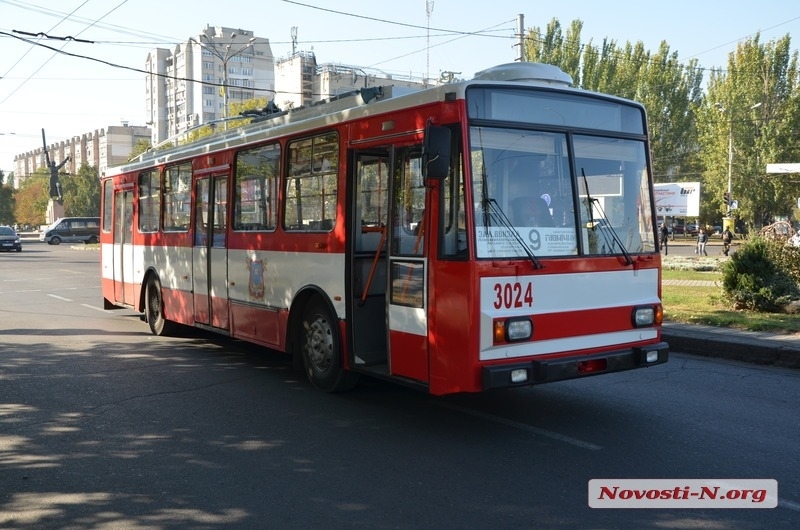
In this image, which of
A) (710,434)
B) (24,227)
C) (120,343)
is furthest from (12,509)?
(24,227)

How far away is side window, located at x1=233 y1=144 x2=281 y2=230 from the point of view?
8.85m

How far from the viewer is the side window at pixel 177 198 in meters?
11.0

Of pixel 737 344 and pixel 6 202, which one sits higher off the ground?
pixel 6 202

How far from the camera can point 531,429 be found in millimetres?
6566

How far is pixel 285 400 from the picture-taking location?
7.77 m

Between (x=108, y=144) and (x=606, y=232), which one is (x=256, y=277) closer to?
(x=606, y=232)

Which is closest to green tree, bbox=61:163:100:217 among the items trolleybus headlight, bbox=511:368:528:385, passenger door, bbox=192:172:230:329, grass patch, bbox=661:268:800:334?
grass patch, bbox=661:268:800:334

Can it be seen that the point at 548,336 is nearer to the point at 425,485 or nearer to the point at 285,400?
the point at 425,485

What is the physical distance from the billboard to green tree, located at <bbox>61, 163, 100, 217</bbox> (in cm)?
7126

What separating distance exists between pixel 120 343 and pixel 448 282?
23.5 ft

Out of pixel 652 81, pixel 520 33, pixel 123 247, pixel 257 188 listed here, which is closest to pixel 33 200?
pixel 652 81

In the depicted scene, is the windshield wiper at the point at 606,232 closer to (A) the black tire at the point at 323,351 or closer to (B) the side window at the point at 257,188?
(A) the black tire at the point at 323,351

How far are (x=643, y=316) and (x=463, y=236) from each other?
2.03m

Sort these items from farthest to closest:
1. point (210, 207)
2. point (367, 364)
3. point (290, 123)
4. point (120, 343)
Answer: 1. point (120, 343)
2. point (210, 207)
3. point (290, 123)
4. point (367, 364)
